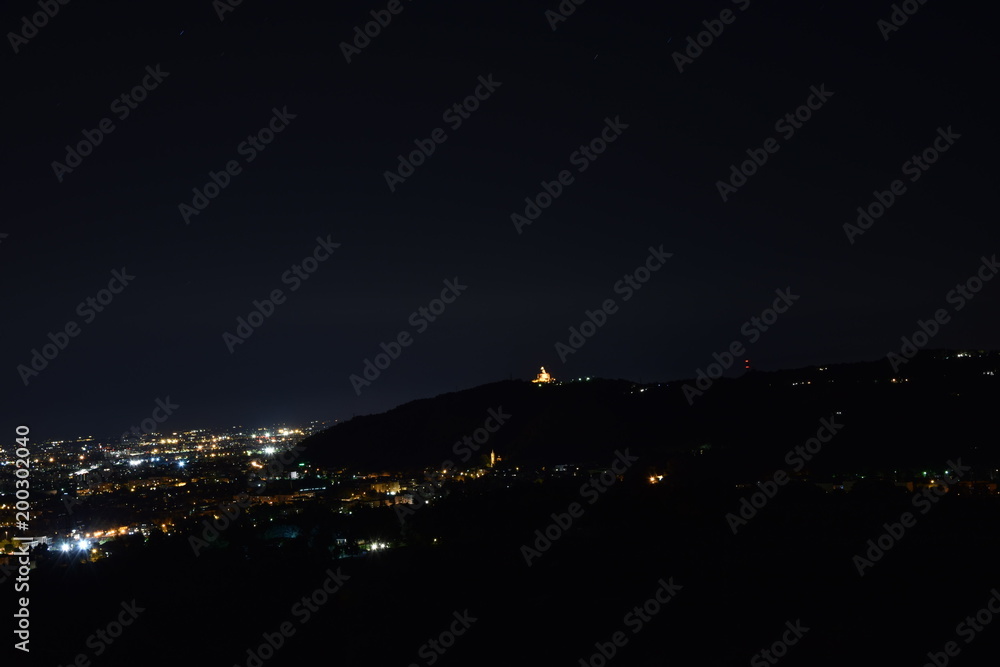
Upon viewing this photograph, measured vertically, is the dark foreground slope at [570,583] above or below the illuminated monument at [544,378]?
below

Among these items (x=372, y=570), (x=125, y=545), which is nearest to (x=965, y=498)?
(x=372, y=570)

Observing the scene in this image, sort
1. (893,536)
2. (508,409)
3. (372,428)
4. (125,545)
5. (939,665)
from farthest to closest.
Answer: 1. (372,428)
2. (508,409)
3. (125,545)
4. (893,536)
5. (939,665)

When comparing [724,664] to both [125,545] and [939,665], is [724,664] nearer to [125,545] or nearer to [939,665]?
[939,665]

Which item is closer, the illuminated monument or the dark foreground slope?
the dark foreground slope

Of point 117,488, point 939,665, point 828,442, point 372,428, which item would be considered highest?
point 372,428

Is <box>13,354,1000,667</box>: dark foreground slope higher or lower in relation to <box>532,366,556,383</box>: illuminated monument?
lower

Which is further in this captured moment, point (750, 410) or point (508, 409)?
point (508, 409)

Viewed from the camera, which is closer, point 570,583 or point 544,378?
point 570,583

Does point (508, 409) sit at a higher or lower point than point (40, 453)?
lower

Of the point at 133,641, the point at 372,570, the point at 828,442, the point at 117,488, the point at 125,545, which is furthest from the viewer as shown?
the point at 117,488

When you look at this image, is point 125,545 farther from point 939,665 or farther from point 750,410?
point 750,410

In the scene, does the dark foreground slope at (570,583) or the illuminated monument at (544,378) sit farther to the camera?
the illuminated monument at (544,378)
